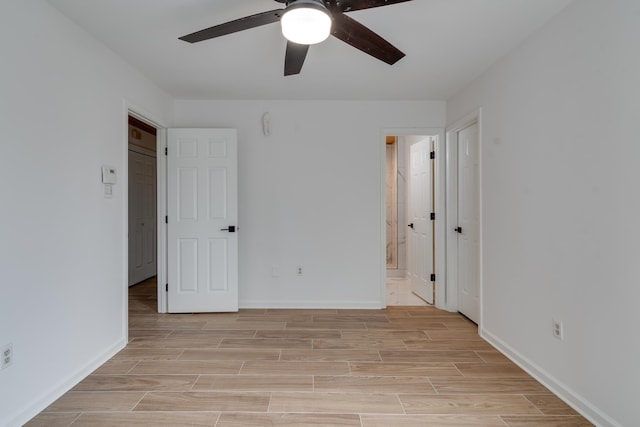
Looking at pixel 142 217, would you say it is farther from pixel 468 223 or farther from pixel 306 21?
pixel 468 223

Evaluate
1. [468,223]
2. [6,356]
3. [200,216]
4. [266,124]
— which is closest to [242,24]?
[266,124]

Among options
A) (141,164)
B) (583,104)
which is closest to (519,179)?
(583,104)

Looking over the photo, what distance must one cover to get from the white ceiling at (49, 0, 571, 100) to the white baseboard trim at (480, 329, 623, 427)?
231 centimetres

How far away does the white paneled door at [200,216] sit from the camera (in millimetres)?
3426

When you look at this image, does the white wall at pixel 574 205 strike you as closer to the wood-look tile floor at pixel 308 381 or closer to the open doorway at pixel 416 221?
the wood-look tile floor at pixel 308 381

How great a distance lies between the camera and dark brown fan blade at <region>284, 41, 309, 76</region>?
184 centimetres

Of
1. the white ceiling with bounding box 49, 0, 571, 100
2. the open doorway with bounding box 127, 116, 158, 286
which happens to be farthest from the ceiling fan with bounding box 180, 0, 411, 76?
the open doorway with bounding box 127, 116, 158, 286

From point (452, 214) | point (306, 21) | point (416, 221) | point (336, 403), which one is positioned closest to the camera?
point (306, 21)

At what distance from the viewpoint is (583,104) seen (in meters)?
1.81

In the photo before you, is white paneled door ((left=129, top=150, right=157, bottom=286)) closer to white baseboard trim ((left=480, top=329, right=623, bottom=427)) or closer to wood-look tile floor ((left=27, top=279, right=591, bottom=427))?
wood-look tile floor ((left=27, top=279, right=591, bottom=427))

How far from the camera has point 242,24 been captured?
1.67 meters

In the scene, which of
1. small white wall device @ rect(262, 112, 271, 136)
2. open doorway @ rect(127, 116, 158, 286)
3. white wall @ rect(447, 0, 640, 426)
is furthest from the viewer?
open doorway @ rect(127, 116, 158, 286)

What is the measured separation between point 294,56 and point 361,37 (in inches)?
17.1

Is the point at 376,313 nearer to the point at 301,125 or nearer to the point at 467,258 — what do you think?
the point at 467,258
